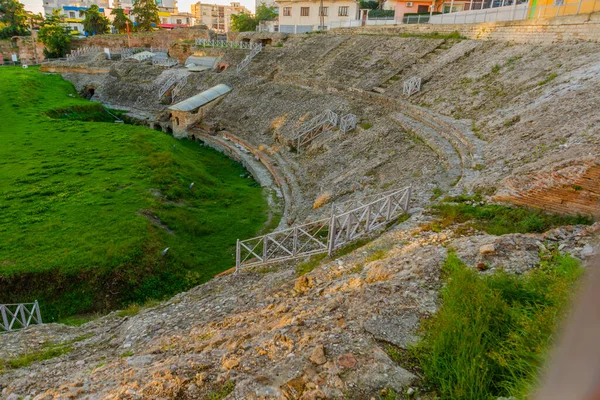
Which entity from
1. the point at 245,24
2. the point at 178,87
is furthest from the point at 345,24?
the point at 245,24

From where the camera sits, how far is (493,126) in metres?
13.9

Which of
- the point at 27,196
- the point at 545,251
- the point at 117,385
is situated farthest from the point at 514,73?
the point at 27,196

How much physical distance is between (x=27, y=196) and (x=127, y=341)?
12.6 meters

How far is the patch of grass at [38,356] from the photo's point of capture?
24.2 ft

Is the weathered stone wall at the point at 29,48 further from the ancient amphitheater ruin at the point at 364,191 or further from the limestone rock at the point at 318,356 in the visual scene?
the limestone rock at the point at 318,356

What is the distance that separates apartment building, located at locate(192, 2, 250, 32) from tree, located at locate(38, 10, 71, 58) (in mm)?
86795

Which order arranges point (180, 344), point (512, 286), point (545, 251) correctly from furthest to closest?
point (180, 344) < point (545, 251) < point (512, 286)

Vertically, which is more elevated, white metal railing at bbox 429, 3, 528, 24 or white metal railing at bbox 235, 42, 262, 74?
white metal railing at bbox 429, 3, 528, 24

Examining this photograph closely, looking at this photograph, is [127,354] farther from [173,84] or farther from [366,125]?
[173,84]

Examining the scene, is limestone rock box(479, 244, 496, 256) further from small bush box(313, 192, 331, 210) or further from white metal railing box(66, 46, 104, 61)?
white metal railing box(66, 46, 104, 61)

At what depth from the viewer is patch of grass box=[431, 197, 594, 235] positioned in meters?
7.62

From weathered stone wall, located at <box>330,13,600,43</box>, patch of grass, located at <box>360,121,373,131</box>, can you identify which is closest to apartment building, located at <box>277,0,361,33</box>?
weathered stone wall, located at <box>330,13,600,43</box>

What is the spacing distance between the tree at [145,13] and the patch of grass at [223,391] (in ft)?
239

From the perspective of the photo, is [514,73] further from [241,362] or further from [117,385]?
[117,385]
